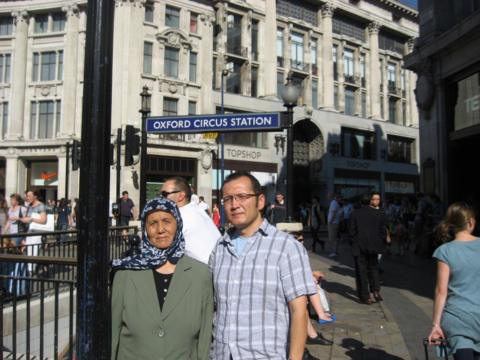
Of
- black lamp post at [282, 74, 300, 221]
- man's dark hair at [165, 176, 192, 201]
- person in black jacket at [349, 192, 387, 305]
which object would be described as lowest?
person in black jacket at [349, 192, 387, 305]

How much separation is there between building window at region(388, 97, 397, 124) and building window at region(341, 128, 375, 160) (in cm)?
374

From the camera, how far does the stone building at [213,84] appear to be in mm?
30516

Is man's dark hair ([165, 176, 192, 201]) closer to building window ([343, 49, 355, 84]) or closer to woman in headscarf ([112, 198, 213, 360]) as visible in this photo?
woman in headscarf ([112, 198, 213, 360])

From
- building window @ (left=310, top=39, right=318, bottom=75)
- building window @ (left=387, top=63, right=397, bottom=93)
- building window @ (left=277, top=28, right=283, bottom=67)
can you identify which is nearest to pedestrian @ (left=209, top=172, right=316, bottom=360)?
building window @ (left=277, top=28, right=283, bottom=67)

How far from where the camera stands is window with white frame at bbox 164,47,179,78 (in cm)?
3170

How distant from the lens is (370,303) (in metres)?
8.04

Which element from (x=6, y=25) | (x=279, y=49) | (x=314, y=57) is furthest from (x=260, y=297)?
(x=314, y=57)

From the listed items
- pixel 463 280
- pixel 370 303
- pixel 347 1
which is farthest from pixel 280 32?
pixel 463 280

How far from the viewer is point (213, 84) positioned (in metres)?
33.9

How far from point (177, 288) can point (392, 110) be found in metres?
46.6

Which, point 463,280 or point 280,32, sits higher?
point 280,32

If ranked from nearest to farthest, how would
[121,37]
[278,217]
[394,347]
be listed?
1. [394,347]
2. [278,217]
3. [121,37]

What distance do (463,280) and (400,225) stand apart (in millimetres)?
12447

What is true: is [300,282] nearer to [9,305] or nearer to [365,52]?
[9,305]
